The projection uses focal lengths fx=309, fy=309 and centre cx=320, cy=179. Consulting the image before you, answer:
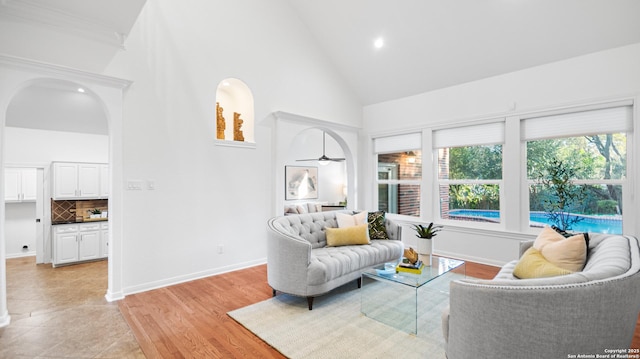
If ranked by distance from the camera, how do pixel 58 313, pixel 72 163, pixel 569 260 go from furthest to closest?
1. pixel 72 163
2. pixel 58 313
3. pixel 569 260

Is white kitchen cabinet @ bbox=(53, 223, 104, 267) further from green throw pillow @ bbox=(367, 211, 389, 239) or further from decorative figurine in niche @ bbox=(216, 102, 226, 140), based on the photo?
green throw pillow @ bbox=(367, 211, 389, 239)

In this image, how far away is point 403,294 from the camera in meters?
3.45

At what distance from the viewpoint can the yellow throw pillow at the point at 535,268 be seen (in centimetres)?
224

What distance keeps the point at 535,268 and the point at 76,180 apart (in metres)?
6.82

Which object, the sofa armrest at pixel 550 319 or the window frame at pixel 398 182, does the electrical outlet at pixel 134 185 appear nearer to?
the sofa armrest at pixel 550 319

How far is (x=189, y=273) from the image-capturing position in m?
4.04

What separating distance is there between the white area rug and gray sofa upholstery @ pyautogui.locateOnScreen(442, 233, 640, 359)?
2.75ft

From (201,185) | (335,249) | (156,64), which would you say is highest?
(156,64)

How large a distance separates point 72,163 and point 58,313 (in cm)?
338

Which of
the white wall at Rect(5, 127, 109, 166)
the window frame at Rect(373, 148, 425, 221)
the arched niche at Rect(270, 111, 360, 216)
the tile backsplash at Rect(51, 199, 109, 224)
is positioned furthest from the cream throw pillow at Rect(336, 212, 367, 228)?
the white wall at Rect(5, 127, 109, 166)

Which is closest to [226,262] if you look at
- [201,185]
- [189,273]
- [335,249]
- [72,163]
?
[189,273]

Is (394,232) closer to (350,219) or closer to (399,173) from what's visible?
(350,219)

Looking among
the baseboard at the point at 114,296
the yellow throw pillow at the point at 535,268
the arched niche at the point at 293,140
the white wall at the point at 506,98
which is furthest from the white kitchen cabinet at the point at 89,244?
the yellow throw pillow at the point at 535,268

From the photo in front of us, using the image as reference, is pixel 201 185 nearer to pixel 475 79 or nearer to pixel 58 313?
pixel 58 313
